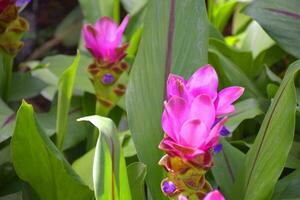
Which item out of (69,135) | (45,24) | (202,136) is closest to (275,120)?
(202,136)

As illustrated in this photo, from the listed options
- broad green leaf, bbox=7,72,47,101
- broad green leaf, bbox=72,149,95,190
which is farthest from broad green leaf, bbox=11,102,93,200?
broad green leaf, bbox=7,72,47,101

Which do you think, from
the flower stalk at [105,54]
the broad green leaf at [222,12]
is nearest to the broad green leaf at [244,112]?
the flower stalk at [105,54]

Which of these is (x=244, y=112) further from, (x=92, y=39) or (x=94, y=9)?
(x=94, y=9)

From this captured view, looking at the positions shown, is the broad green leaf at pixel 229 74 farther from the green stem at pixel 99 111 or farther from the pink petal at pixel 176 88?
the pink petal at pixel 176 88

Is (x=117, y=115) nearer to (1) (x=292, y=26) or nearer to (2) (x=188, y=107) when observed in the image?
(1) (x=292, y=26)

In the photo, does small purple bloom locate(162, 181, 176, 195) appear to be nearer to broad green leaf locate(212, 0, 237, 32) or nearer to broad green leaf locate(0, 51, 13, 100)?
broad green leaf locate(0, 51, 13, 100)

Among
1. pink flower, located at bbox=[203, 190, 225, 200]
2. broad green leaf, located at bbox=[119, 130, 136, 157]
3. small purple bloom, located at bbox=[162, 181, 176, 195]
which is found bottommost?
broad green leaf, located at bbox=[119, 130, 136, 157]

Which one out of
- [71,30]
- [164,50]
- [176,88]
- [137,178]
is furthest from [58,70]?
[71,30]
